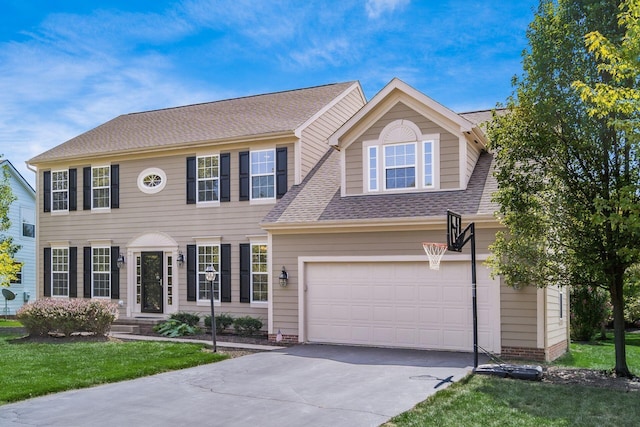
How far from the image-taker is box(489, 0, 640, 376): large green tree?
1018 centimetres

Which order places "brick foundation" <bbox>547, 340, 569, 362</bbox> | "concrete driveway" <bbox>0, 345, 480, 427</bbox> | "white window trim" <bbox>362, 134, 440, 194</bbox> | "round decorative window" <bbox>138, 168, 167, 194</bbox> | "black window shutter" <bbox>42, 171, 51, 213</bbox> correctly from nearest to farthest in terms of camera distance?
"concrete driveway" <bbox>0, 345, 480, 427</bbox> → "brick foundation" <bbox>547, 340, 569, 362</bbox> → "white window trim" <bbox>362, 134, 440, 194</bbox> → "round decorative window" <bbox>138, 168, 167, 194</bbox> → "black window shutter" <bbox>42, 171, 51, 213</bbox>

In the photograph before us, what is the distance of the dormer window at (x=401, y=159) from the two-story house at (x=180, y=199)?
2.65 meters

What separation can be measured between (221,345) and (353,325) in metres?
3.27

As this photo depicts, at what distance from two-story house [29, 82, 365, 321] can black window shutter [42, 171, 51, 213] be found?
2.2 inches

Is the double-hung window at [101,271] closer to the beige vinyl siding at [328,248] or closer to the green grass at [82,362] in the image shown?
the green grass at [82,362]

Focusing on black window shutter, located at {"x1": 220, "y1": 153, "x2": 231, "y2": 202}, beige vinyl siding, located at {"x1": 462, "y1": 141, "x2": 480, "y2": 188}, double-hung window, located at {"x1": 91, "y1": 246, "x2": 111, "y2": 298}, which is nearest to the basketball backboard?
beige vinyl siding, located at {"x1": 462, "y1": 141, "x2": 480, "y2": 188}

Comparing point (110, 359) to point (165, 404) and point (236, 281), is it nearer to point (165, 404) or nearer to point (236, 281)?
point (165, 404)

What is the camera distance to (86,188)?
63.9 feet

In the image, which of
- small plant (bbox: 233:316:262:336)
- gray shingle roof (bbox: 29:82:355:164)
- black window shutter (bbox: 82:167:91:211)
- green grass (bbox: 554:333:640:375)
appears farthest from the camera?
black window shutter (bbox: 82:167:91:211)

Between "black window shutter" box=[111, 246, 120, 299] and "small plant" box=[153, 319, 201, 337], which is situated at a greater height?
"black window shutter" box=[111, 246, 120, 299]

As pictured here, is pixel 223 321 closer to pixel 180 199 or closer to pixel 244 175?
pixel 180 199

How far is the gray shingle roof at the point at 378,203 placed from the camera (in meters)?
13.3

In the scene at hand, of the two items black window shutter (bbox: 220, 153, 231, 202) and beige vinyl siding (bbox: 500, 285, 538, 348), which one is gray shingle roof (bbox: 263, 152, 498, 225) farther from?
black window shutter (bbox: 220, 153, 231, 202)

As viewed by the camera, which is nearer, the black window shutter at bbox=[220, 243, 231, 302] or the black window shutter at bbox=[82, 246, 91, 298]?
the black window shutter at bbox=[220, 243, 231, 302]
